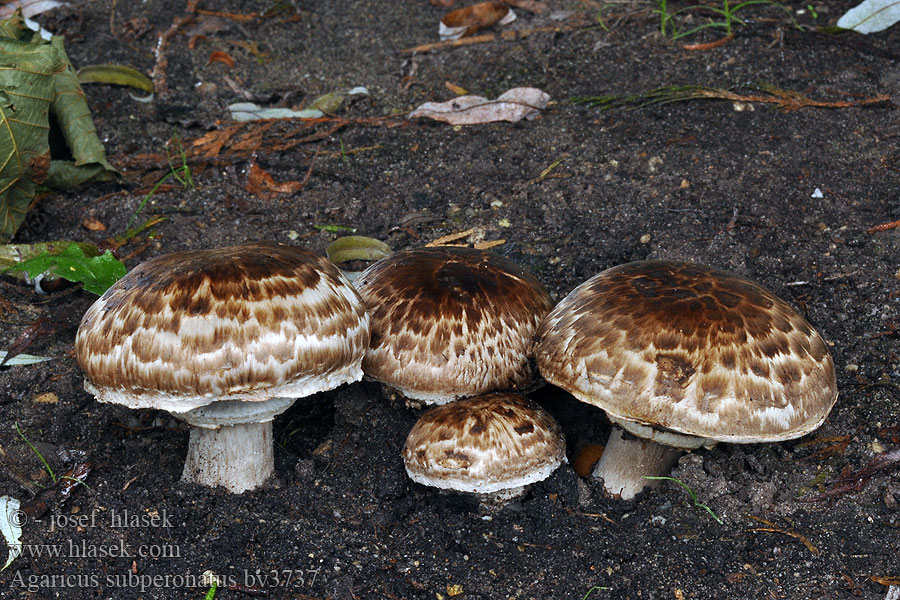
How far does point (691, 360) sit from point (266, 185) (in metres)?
3.48

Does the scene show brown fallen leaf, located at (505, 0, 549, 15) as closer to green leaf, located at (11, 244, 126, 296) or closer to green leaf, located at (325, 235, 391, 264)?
green leaf, located at (325, 235, 391, 264)

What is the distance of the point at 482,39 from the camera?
275 inches

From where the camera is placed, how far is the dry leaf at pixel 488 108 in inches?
243

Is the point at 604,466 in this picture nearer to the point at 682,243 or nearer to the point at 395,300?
the point at 395,300

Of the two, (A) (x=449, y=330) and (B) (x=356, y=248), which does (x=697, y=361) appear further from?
(B) (x=356, y=248)

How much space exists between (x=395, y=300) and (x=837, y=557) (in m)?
2.24

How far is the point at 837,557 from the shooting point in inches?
140

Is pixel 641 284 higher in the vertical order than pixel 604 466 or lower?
higher

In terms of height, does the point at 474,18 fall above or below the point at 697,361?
below

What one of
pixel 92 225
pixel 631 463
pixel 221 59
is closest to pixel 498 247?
pixel 631 463

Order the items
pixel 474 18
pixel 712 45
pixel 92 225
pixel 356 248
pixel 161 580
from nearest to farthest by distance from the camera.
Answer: pixel 161 580
pixel 356 248
pixel 92 225
pixel 712 45
pixel 474 18

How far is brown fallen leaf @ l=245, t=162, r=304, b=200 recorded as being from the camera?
5.77 metres

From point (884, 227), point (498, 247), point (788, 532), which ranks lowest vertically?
point (788, 532)

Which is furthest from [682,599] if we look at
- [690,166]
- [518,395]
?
[690,166]
